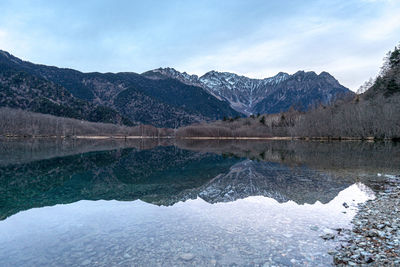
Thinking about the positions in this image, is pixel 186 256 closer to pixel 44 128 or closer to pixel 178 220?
pixel 178 220

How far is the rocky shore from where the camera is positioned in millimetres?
6391

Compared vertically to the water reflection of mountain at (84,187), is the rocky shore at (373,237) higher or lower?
higher

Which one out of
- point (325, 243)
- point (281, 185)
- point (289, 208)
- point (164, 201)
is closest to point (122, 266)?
point (325, 243)

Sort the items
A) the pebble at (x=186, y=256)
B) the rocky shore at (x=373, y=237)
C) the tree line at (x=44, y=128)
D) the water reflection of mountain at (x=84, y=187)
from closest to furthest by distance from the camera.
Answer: the rocky shore at (x=373, y=237) → the pebble at (x=186, y=256) → the water reflection of mountain at (x=84, y=187) → the tree line at (x=44, y=128)

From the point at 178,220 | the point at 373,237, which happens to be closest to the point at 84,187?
the point at 178,220

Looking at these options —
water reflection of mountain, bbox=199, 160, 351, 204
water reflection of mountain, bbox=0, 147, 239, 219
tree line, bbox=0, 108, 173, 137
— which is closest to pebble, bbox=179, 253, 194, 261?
water reflection of mountain, bbox=0, 147, 239, 219

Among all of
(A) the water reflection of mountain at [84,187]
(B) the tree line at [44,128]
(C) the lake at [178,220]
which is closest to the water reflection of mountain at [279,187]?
(C) the lake at [178,220]

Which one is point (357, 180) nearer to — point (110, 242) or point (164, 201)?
point (164, 201)

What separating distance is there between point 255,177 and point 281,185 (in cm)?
386

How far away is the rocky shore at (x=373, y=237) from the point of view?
639cm

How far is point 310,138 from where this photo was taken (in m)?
108

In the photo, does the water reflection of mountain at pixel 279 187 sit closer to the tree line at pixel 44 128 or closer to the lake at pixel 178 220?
the lake at pixel 178 220

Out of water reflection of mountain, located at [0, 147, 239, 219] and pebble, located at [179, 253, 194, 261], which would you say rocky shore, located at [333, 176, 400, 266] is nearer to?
pebble, located at [179, 253, 194, 261]

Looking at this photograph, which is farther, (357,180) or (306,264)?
(357,180)
